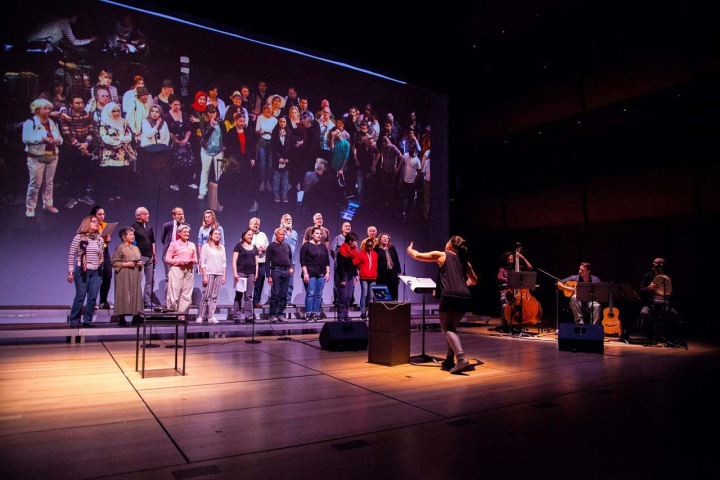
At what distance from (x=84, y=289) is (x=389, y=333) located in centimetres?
482

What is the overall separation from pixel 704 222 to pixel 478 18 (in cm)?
594

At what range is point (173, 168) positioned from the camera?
931 centimetres

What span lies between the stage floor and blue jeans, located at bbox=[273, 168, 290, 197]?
4843mm

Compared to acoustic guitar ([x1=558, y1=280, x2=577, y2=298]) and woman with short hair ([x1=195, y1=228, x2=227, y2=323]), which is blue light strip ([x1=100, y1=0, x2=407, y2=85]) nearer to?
woman with short hair ([x1=195, y1=228, x2=227, y2=323])

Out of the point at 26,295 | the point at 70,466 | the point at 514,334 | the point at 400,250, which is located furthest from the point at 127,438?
the point at 400,250

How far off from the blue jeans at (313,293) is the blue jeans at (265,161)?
2.45 metres

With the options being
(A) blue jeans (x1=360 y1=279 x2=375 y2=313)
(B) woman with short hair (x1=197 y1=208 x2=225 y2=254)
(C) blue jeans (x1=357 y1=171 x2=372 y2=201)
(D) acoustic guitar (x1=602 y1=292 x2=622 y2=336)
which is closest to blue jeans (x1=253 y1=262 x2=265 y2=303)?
(B) woman with short hair (x1=197 y1=208 x2=225 y2=254)

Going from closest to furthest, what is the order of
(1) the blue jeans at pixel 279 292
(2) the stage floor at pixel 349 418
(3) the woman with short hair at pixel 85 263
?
(2) the stage floor at pixel 349 418 < (3) the woman with short hair at pixel 85 263 < (1) the blue jeans at pixel 279 292

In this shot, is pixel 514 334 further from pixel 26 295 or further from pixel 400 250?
pixel 26 295

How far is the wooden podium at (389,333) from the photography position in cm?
594

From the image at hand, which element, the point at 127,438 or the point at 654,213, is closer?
the point at 127,438

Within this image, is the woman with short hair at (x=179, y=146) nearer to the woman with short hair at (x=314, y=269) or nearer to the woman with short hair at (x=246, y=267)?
the woman with short hair at (x=246, y=267)

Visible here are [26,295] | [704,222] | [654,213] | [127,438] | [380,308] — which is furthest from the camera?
[654,213]

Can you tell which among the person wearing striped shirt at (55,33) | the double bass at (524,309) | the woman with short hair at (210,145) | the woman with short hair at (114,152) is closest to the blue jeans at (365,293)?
the double bass at (524,309)
